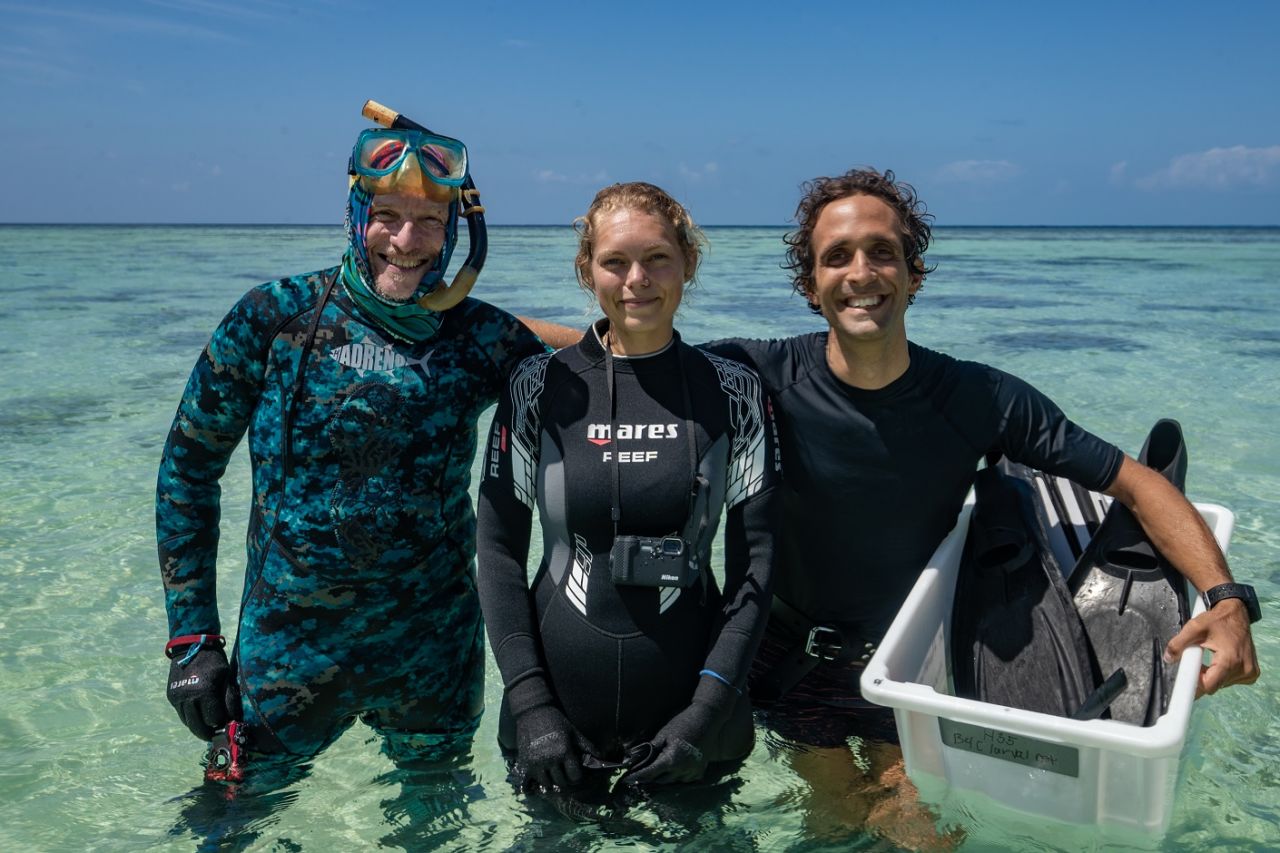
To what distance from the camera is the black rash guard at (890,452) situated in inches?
97.3

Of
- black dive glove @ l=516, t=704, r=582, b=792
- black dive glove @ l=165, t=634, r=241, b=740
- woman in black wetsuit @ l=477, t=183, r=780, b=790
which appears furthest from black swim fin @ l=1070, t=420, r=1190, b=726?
black dive glove @ l=165, t=634, r=241, b=740

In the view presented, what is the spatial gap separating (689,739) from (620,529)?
45cm

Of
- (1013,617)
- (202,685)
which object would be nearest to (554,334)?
(202,685)

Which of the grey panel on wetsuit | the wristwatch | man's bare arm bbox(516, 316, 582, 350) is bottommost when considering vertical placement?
the wristwatch

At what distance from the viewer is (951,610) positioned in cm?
267

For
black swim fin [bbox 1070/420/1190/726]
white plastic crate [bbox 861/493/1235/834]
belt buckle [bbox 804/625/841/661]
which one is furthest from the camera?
belt buckle [bbox 804/625/841/661]

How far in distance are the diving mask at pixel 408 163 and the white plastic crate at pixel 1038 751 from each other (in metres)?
1.40

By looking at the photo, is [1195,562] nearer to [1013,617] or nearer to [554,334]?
[1013,617]

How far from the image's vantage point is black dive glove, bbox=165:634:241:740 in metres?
2.23

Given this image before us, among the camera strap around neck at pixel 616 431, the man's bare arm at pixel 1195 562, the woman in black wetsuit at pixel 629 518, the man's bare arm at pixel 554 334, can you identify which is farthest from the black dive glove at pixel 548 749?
the man's bare arm at pixel 1195 562

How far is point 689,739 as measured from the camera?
6.64ft

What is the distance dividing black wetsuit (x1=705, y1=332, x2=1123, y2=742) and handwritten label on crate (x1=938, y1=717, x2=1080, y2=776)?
0.55 meters

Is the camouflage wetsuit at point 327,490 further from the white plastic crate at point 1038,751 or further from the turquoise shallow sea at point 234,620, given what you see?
the white plastic crate at point 1038,751

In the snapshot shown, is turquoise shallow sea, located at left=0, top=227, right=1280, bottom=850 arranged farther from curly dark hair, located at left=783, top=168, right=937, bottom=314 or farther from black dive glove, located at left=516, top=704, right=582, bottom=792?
curly dark hair, located at left=783, top=168, right=937, bottom=314
